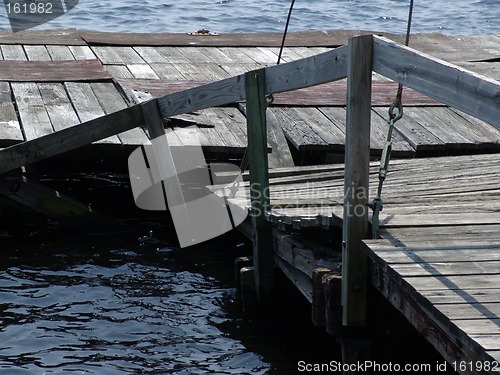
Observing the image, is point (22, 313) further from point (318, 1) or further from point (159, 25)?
point (318, 1)

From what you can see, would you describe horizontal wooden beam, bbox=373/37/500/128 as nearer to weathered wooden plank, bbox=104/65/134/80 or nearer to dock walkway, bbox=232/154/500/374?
dock walkway, bbox=232/154/500/374

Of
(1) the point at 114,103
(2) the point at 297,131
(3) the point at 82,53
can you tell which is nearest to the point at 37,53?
(3) the point at 82,53

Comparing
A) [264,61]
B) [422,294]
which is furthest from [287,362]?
[264,61]

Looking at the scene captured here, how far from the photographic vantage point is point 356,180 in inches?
159

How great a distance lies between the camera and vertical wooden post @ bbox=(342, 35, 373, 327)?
3943mm

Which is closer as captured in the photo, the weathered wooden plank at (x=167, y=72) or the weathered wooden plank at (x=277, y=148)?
the weathered wooden plank at (x=277, y=148)

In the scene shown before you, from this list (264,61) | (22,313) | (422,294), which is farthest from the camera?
(264,61)

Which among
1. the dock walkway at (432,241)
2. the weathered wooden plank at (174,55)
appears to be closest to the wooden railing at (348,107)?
the dock walkway at (432,241)

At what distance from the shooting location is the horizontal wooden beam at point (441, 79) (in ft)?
9.70

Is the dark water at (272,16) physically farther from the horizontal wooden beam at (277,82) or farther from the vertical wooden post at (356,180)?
the vertical wooden post at (356,180)

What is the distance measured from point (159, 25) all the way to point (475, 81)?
17.3 metres

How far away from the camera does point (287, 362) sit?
503 cm

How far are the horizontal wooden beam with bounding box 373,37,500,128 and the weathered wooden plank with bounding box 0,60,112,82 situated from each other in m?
5.17

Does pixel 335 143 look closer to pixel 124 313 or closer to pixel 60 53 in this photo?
pixel 124 313
